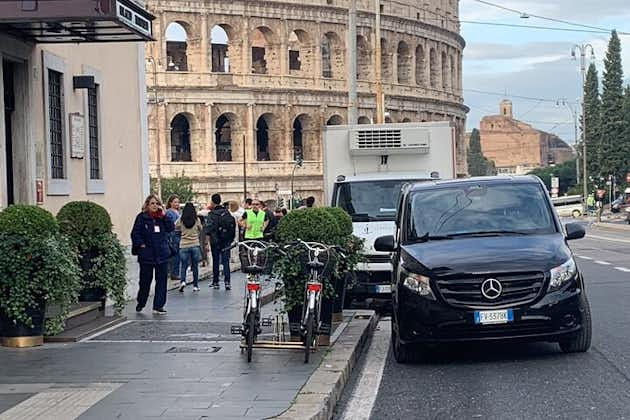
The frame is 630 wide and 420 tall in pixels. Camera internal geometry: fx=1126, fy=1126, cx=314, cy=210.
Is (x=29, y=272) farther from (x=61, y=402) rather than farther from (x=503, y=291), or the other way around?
(x=503, y=291)

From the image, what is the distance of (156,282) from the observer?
16.2 metres

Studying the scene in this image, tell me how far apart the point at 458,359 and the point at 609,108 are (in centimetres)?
10188

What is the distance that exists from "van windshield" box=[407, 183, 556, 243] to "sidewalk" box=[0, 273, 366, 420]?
1.96m

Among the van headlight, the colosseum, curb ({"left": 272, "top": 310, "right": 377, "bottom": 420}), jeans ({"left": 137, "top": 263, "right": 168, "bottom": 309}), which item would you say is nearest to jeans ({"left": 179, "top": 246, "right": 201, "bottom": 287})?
jeans ({"left": 137, "top": 263, "right": 168, "bottom": 309})

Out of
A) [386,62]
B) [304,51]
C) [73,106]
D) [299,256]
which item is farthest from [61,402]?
[386,62]

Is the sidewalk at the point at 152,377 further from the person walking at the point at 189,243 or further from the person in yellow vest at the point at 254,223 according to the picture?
the person in yellow vest at the point at 254,223

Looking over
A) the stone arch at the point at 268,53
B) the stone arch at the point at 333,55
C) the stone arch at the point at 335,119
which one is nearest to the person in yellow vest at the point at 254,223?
the stone arch at the point at 268,53

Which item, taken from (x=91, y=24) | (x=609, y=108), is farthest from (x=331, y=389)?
(x=609, y=108)

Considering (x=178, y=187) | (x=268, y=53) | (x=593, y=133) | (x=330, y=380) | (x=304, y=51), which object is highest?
(x=304, y=51)

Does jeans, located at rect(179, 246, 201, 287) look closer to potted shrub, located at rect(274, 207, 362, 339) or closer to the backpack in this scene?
the backpack

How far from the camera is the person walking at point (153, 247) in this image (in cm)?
1614

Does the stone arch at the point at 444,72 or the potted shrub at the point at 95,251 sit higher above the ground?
the stone arch at the point at 444,72

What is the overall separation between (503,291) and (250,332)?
2.48 m

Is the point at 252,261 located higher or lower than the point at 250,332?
higher
